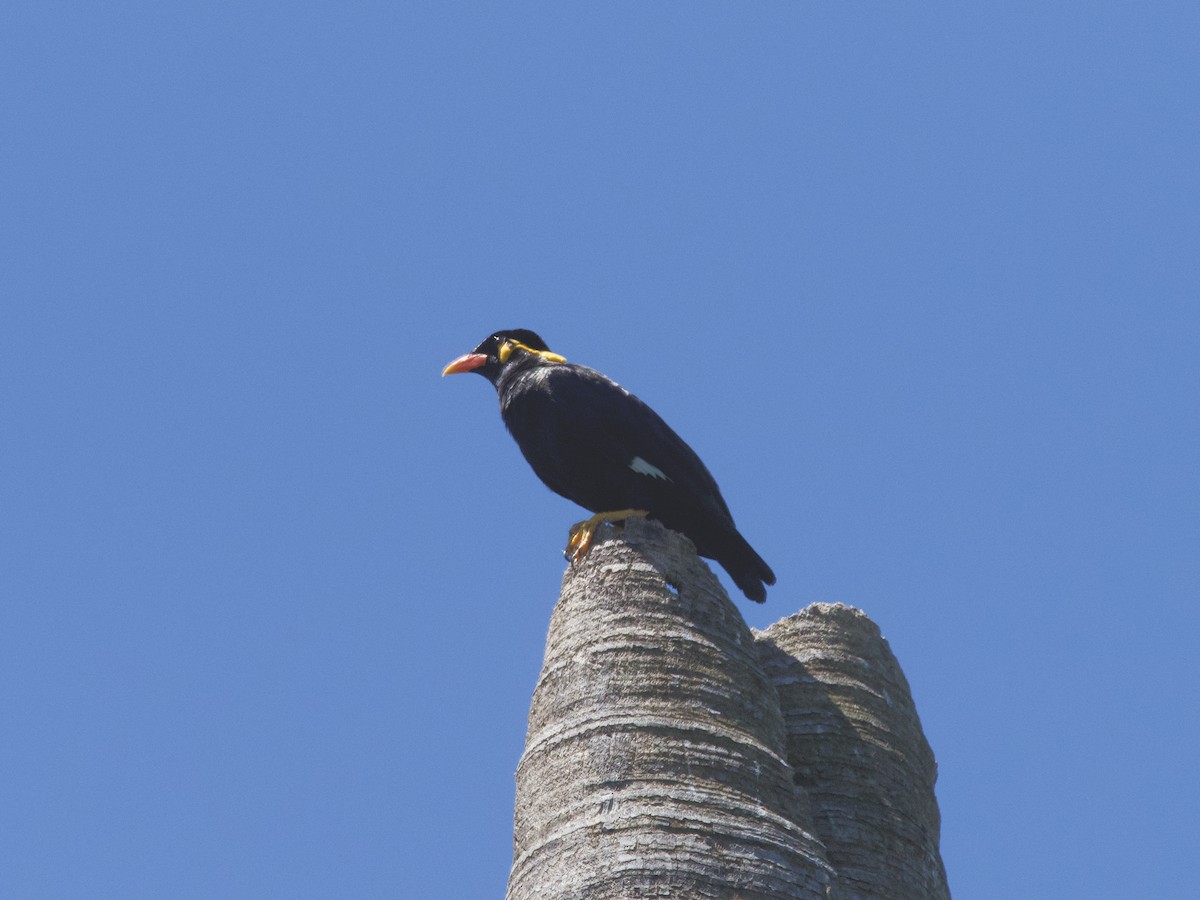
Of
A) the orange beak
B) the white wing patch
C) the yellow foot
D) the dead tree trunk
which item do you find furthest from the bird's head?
the dead tree trunk

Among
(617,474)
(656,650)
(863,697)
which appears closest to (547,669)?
(656,650)

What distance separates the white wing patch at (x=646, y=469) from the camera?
903 cm

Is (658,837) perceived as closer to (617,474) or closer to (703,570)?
(703,570)

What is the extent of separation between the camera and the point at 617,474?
29.7 feet

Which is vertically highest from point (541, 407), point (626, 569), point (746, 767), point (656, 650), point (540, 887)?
point (541, 407)

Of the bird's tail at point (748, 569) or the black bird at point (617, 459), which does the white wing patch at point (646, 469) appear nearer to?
the black bird at point (617, 459)

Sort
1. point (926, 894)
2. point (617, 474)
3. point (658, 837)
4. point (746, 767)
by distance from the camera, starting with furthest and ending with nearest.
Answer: point (617, 474) → point (926, 894) → point (746, 767) → point (658, 837)

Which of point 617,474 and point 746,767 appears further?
point 617,474

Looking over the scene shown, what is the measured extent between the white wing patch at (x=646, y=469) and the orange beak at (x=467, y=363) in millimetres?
2495

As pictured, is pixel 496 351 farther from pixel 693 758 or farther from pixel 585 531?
pixel 693 758

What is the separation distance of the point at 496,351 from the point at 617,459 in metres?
2.37

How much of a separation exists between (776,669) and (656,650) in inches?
44.4

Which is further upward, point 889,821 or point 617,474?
point 617,474

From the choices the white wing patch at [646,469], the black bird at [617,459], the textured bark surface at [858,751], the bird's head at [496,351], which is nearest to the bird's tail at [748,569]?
the black bird at [617,459]
